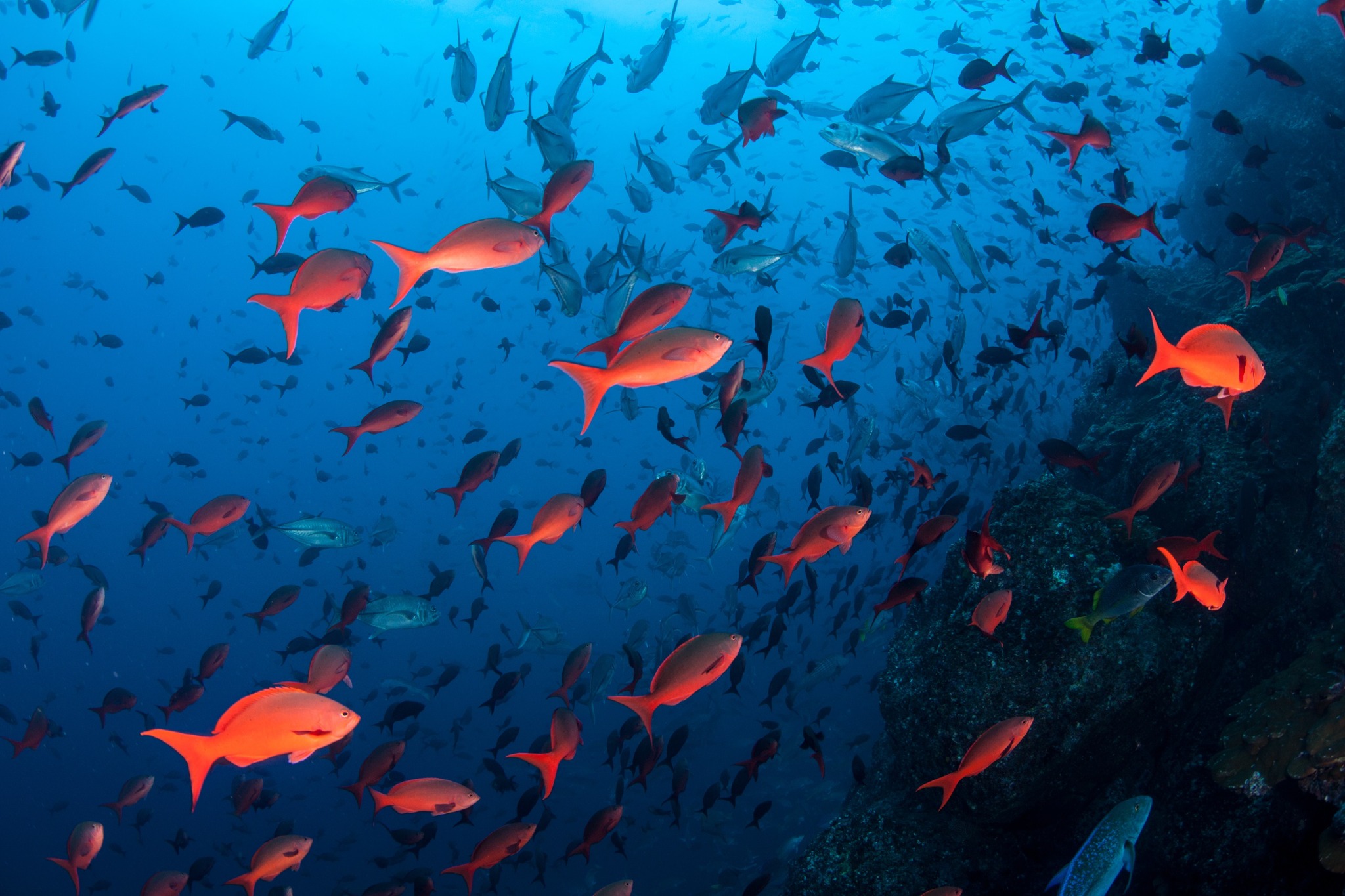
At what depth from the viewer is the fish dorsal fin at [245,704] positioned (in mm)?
2420

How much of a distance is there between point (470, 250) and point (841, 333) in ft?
6.74

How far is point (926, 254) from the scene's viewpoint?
27.7ft

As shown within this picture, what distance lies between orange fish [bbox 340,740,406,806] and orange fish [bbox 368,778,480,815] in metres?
0.44

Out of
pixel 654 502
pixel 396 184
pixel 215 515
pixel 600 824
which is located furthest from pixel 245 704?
pixel 396 184

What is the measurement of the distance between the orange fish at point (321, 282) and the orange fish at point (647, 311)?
1728 millimetres

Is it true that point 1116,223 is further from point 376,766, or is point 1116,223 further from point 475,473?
point 376,766

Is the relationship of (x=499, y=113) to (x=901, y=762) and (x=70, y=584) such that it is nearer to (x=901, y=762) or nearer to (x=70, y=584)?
(x=901, y=762)

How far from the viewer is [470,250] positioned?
9.73 ft

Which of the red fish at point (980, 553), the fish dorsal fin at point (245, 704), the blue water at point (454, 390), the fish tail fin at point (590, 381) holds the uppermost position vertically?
the fish tail fin at point (590, 381)

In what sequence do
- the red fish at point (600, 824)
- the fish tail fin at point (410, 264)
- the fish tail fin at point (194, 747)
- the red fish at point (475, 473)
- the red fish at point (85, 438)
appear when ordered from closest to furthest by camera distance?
the fish tail fin at point (194, 747), the fish tail fin at point (410, 264), the red fish at point (475, 473), the red fish at point (600, 824), the red fish at point (85, 438)

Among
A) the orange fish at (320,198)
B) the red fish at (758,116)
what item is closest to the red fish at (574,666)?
the orange fish at (320,198)

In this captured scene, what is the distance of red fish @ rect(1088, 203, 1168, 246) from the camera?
4.02 metres

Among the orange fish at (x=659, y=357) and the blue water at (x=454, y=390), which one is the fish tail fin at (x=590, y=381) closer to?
the orange fish at (x=659, y=357)

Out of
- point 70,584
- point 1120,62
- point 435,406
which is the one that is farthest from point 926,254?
point 435,406
